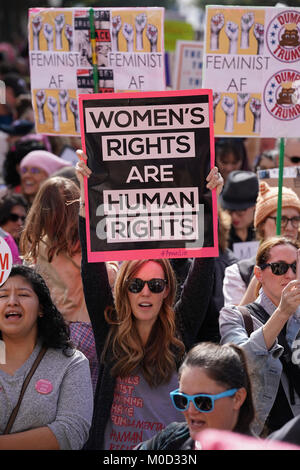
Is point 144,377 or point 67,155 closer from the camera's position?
point 144,377

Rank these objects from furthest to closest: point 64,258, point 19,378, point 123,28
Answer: point 123,28
point 64,258
point 19,378

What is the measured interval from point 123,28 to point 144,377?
287 cm

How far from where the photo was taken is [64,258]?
483 cm

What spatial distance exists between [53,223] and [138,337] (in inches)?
42.0

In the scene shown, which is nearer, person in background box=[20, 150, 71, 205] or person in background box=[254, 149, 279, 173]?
person in background box=[20, 150, 71, 205]

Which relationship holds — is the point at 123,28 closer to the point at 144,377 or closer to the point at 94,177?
the point at 94,177

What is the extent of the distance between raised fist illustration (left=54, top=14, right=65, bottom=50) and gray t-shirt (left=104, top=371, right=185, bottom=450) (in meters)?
2.90

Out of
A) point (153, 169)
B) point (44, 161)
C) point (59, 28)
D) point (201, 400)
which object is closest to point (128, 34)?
point (59, 28)

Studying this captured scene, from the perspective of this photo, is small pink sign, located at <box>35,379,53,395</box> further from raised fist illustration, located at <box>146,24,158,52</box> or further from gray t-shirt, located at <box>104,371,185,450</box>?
raised fist illustration, located at <box>146,24,158,52</box>

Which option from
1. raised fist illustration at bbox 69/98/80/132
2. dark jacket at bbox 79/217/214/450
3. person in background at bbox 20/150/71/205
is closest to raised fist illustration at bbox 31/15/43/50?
raised fist illustration at bbox 69/98/80/132

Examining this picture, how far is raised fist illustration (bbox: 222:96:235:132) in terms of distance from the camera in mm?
5582

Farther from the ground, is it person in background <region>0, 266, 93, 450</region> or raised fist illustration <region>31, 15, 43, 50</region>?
raised fist illustration <region>31, 15, 43, 50</region>

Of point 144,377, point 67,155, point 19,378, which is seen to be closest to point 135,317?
point 144,377

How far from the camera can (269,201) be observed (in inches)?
213
